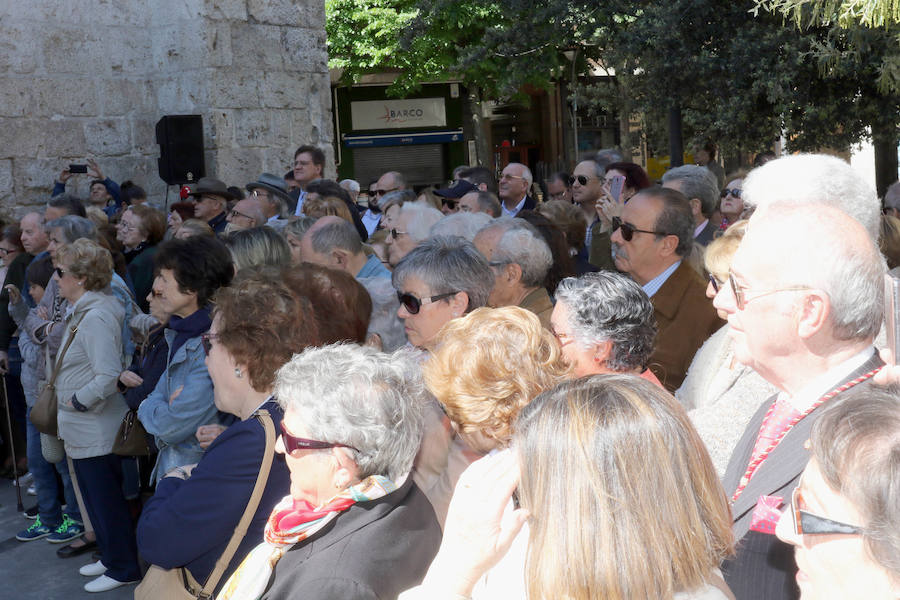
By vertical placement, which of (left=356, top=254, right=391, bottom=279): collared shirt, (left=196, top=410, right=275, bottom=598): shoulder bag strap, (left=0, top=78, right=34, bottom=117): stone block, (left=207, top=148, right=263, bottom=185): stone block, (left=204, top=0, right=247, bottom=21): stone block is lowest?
(left=196, top=410, right=275, bottom=598): shoulder bag strap

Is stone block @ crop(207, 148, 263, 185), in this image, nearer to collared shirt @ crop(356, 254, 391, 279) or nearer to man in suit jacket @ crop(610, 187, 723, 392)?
collared shirt @ crop(356, 254, 391, 279)

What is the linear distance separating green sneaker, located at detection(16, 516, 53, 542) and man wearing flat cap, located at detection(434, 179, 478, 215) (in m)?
3.51

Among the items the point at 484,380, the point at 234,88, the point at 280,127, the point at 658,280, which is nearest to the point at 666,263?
the point at 658,280

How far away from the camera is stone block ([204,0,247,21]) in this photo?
899 cm

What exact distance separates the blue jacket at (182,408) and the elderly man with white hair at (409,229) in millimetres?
1714

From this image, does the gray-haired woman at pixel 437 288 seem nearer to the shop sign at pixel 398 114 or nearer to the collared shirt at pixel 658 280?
the collared shirt at pixel 658 280

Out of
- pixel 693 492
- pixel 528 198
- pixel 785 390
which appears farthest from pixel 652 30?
pixel 693 492

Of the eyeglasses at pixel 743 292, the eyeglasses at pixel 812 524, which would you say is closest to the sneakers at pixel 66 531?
the eyeglasses at pixel 743 292

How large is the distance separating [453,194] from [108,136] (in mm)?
3997

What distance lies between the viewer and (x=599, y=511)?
1.54m

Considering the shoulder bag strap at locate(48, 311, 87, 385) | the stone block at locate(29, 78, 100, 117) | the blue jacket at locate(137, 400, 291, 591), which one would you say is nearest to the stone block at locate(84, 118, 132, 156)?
the stone block at locate(29, 78, 100, 117)

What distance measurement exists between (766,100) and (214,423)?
259 inches

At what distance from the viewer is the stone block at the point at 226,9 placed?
8.99 m

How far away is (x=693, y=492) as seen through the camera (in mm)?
1606
